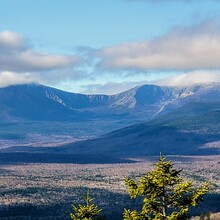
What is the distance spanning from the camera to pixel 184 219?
26672 millimetres

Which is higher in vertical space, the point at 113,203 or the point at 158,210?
the point at 158,210

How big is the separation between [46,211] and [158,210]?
6251 inches

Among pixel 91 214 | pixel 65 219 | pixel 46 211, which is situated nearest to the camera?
pixel 91 214

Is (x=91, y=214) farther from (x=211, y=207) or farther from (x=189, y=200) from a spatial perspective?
(x=211, y=207)

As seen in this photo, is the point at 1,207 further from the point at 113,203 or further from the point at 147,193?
the point at 147,193

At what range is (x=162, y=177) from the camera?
26094 millimetres

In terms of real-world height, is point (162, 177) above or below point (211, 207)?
above

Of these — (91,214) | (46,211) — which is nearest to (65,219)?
(46,211)

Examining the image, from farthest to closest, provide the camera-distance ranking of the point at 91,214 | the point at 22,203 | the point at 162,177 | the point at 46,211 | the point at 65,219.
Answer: the point at 22,203, the point at 46,211, the point at 65,219, the point at 91,214, the point at 162,177

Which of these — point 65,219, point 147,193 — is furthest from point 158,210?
point 65,219

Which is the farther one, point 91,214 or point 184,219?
point 91,214

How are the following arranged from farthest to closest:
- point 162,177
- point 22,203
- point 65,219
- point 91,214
→ 1. point 22,203
2. point 65,219
3. point 91,214
4. point 162,177

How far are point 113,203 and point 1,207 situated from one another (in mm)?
39724

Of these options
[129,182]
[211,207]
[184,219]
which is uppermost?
[129,182]
